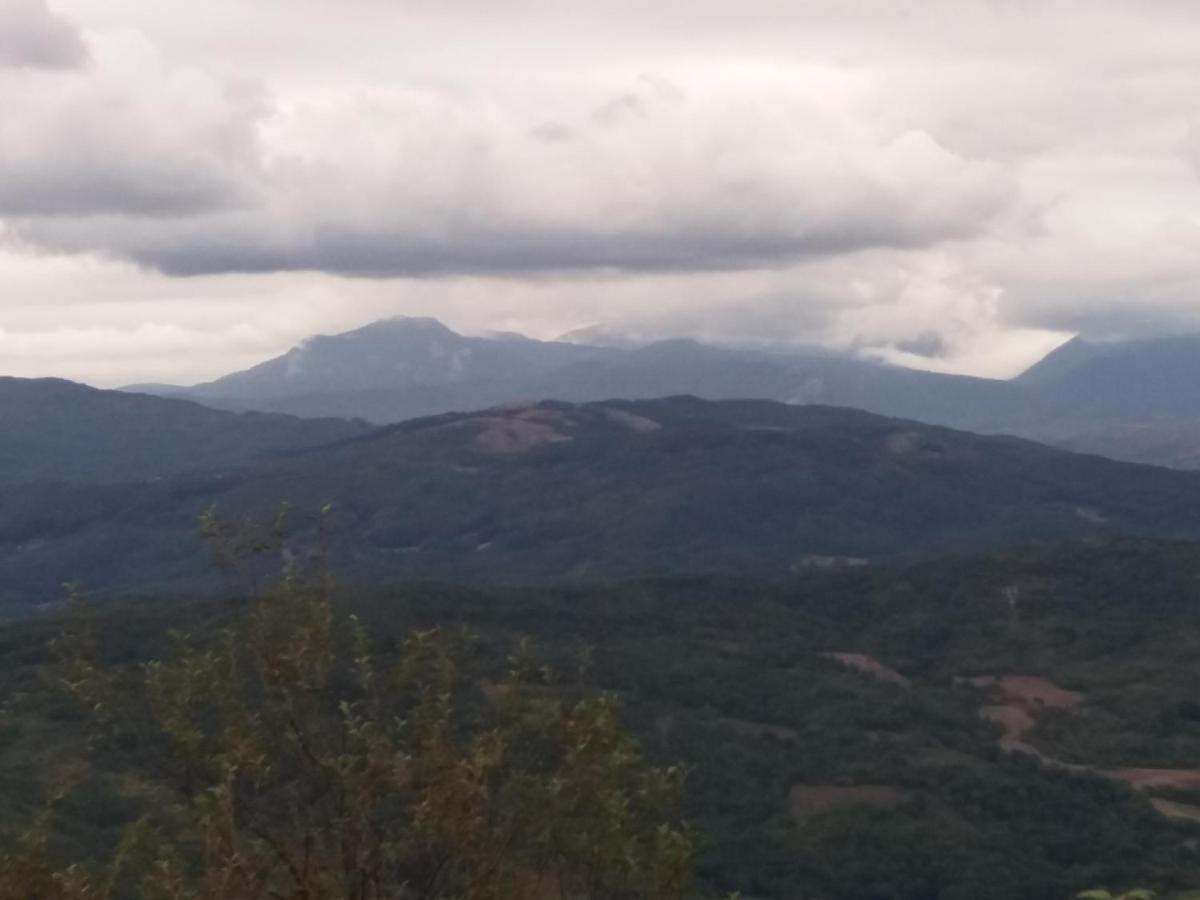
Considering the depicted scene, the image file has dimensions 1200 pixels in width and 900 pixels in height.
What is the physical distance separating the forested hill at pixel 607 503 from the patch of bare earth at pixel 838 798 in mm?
62900

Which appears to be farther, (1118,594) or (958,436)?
(958,436)

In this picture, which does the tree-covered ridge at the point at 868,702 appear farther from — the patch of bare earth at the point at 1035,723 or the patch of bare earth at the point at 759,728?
the patch of bare earth at the point at 1035,723

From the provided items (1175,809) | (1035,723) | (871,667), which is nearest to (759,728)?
(1035,723)

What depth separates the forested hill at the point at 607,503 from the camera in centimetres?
12050

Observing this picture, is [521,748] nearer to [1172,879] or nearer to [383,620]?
[1172,879]

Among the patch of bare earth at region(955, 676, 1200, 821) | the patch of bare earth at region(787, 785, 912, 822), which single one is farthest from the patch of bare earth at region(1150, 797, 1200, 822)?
the patch of bare earth at region(787, 785, 912, 822)

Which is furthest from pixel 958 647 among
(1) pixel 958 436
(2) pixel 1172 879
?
(1) pixel 958 436

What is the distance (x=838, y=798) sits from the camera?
149 ft

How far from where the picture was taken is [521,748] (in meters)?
14.4

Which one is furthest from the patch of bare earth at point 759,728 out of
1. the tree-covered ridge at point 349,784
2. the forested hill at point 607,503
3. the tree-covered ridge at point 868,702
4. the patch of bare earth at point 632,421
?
the patch of bare earth at point 632,421

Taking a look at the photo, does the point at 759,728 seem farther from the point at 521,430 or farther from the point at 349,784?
the point at 521,430

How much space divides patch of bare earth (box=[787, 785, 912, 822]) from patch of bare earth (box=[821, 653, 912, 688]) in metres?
15.4

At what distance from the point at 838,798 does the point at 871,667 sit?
20.8m

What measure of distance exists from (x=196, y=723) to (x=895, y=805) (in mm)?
32982
